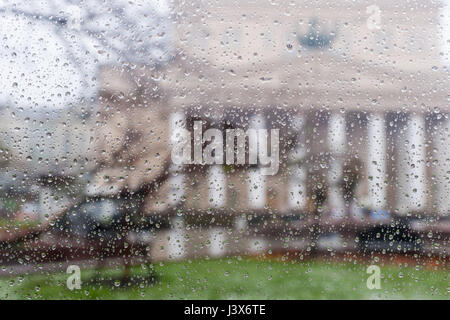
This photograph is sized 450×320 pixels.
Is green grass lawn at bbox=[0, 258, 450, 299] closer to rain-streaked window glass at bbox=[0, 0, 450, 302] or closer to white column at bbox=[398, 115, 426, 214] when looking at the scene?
rain-streaked window glass at bbox=[0, 0, 450, 302]

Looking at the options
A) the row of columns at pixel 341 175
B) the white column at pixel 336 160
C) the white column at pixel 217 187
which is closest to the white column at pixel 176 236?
the row of columns at pixel 341 175

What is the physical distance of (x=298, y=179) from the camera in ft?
3.52

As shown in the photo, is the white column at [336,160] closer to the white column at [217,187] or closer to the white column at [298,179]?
the white column at [298,179]

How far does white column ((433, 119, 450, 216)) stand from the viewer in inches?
41.9

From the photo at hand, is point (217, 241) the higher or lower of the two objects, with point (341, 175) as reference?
lower

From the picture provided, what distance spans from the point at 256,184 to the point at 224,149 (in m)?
0.14

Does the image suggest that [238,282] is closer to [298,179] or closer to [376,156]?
[298,179]

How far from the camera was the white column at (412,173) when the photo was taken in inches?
42.1

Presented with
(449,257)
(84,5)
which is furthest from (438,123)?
(84,5)

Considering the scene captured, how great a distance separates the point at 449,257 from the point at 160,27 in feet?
3.56

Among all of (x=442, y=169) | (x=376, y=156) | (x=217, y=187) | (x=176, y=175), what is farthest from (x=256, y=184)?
(x=442, y=169)

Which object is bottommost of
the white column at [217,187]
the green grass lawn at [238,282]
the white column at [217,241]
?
the green grass lawn at [238,282]

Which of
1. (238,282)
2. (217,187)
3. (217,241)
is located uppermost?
(217,187)

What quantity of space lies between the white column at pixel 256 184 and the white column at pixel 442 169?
1.65 feet
